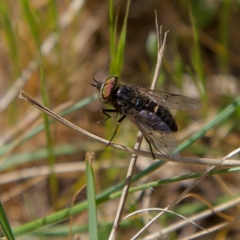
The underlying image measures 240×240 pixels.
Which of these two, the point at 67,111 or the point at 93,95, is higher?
the point at 93,95

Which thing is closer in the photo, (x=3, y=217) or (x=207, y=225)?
(x=3, y=217)

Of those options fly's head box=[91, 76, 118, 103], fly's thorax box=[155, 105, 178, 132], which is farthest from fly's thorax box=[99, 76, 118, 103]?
fly's thorax box=[155, 105, 178, 132]

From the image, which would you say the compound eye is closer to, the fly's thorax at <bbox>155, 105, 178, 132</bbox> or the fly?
the fly

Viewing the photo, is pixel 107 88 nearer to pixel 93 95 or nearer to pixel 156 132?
pixel 93 95

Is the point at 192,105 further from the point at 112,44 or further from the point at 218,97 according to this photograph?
the point at 218,97

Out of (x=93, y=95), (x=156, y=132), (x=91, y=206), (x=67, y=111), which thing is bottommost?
(x=91, y=206)

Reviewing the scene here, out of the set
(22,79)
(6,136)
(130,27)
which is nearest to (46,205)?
(6,136)

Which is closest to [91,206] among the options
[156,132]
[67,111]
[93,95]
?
[156,132]

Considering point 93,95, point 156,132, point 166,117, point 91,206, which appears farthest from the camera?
point 93,95
